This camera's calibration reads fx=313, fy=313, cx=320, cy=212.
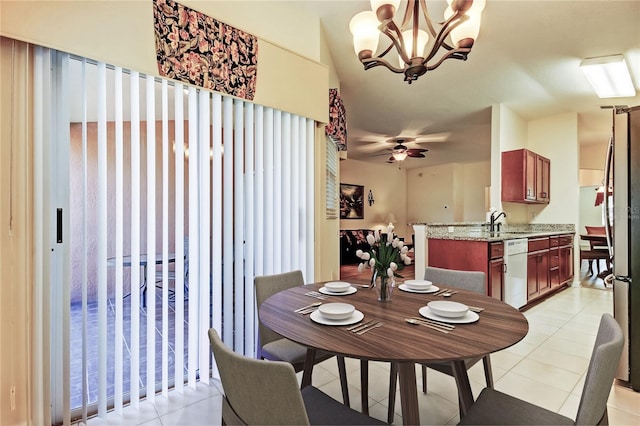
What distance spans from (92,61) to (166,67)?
0.36 metres

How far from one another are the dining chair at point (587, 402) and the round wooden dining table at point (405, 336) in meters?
0.20

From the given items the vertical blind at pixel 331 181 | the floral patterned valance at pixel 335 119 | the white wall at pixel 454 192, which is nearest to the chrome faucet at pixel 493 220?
the vertical blind at pixel 331 181

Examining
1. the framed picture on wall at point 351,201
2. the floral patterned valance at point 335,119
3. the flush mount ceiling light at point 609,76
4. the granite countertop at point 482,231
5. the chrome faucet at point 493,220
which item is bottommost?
the granite countertop at point 482,231

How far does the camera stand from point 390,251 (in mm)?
1512

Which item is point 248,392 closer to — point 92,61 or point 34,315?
point 34,315

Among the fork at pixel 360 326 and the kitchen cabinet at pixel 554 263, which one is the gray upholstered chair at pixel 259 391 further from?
the kitchen cabinet at pixel 554 263

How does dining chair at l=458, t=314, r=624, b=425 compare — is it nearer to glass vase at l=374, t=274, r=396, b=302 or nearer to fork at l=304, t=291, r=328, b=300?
glass vase at l=374, t=274, r=396, b=302

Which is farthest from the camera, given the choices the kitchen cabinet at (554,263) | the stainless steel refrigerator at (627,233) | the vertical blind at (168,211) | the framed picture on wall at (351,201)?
the framed picture on wall at (351,201)

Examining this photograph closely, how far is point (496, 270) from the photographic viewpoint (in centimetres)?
340

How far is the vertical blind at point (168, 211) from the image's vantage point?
1724mm

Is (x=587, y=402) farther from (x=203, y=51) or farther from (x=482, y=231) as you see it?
(x=482, y=231)

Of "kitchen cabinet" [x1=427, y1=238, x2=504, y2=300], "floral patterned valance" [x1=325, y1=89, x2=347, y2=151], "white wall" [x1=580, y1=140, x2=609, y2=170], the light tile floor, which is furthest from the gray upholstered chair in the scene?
"white wall" [x1=580, y1=140, x2=609, y2=170]

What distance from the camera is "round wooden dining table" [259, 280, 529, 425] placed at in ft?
3.15

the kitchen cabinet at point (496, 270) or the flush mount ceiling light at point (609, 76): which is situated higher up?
the flush mount ceiling light at point (609, 76)
